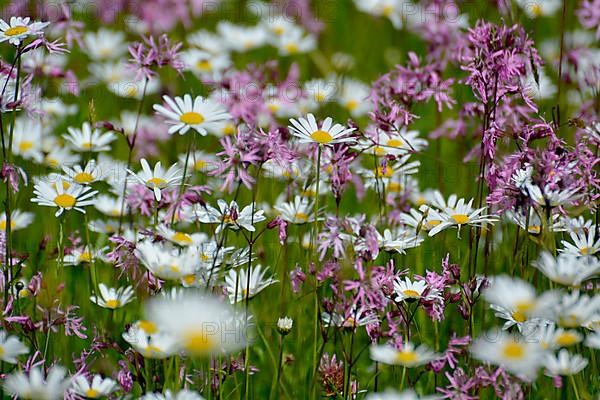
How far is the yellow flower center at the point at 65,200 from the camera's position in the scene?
236cm

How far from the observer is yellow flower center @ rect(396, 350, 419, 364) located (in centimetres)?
191

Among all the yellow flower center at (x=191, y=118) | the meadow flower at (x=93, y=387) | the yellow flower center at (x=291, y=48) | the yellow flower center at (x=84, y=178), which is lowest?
the meadow flower at (x=93, y=387)

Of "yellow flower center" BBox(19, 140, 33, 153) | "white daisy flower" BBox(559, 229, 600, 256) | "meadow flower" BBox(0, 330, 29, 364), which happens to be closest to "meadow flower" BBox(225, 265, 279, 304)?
"meadow flower" BBox(0, 330, 29, 364)

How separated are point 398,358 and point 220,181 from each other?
131 cm

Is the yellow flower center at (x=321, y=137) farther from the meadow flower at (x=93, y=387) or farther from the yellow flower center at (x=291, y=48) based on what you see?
the yellow flower center at (x=291, y=48)

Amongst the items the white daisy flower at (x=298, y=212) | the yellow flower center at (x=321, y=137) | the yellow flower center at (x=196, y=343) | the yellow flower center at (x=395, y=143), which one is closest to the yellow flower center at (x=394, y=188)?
the yellow flower center at (x=395, y=143)

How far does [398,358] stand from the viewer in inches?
75.7

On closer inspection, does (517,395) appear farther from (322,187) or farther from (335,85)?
(335,85)

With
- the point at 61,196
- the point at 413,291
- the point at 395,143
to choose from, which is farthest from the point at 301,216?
the point at 61,196

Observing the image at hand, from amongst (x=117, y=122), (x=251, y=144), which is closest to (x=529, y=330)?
(x=251, y=144)

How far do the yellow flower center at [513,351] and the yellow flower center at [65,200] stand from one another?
120 cm

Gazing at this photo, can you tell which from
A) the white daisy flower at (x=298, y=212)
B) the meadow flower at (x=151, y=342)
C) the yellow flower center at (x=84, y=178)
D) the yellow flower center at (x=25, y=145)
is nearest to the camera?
the meadow flower at (x=151, y=342)

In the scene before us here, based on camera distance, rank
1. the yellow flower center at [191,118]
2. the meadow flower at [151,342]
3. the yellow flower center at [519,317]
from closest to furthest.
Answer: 1. the meadow flower at [151,342]
2. the yellow flower center at [519,317]
3. the yellow flower center at [191,118]

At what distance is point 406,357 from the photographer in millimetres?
1925
